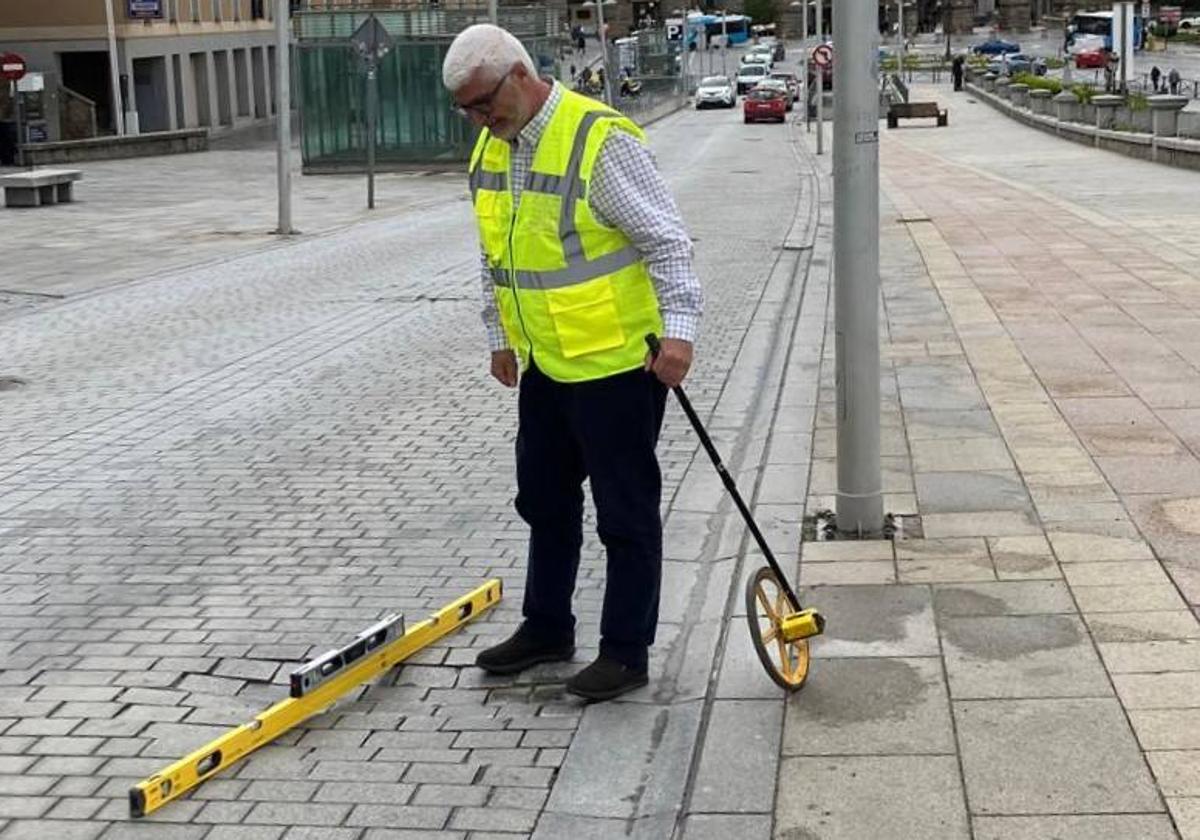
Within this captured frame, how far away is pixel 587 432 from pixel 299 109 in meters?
34.2

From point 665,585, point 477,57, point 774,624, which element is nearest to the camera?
point 477,57

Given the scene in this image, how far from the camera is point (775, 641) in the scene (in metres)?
5.20

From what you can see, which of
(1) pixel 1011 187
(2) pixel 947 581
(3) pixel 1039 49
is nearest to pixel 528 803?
(2) pixel 947 581

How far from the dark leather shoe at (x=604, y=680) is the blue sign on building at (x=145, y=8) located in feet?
168

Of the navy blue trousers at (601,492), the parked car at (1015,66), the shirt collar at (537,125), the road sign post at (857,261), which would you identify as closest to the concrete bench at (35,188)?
the road sign post at (857,261)

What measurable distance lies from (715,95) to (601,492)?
2816 inches

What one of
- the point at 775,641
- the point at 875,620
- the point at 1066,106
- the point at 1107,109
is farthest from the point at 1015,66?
the point at 775,641

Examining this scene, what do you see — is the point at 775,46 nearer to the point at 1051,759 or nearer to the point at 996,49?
the point at 996,49

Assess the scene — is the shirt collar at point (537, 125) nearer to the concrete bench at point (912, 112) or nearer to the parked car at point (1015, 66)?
the concrete bench at point (912, 112)

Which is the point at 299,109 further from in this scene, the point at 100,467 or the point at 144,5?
the point at 100,467

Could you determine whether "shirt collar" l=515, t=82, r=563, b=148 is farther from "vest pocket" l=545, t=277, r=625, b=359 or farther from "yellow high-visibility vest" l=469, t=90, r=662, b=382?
"vest pocket" l=545, t=277, r=625, b=359

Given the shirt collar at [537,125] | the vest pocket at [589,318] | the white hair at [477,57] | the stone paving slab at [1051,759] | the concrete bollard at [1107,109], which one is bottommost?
the stone paving slab at [1051,759]

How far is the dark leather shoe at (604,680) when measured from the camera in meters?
5.06

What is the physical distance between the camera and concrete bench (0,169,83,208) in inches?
1132
